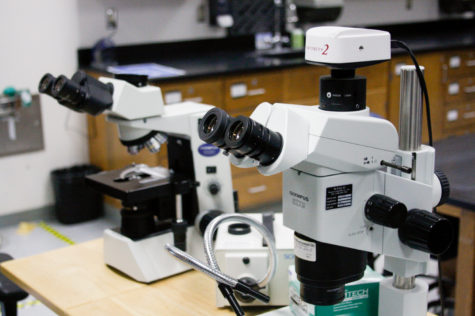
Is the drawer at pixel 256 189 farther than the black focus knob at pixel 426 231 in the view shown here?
Yes

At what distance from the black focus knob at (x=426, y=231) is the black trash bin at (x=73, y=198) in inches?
128

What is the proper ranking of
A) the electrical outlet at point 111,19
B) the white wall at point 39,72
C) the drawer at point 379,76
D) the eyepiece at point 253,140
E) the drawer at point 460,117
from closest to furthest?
1. the eyepiece at point 253,140
2. the white wall at point 39,72
3. the electrical outlet at point 111,19
4. the drawer at point 379,76
5. the drawer at point 460,117

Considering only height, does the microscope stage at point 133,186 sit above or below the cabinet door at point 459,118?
above

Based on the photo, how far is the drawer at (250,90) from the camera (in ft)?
13.8

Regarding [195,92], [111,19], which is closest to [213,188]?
[195,92]

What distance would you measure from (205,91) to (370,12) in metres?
2.39

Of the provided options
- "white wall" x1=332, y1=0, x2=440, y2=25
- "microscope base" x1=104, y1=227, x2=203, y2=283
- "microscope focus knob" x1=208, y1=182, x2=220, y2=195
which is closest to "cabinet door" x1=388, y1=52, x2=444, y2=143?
"white wall" x1=332, y1=0, x2=440, y2=25

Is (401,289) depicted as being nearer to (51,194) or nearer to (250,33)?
(51,194)

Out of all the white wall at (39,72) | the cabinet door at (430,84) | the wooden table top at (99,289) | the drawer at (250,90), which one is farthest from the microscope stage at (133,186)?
the cabinet door at (430,84)

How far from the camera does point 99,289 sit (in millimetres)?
1786

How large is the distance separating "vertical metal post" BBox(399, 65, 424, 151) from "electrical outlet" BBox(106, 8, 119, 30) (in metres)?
3.43

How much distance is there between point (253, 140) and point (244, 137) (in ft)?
0.05

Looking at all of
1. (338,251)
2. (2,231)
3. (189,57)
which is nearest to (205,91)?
(189,57)

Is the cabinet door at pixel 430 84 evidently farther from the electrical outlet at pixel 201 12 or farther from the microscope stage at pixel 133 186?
the microscope stage at pixel 133 186
